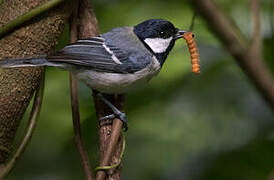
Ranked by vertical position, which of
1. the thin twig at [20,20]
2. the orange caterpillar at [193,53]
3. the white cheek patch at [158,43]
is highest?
the thin twig at [20,20]

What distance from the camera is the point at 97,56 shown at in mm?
2514

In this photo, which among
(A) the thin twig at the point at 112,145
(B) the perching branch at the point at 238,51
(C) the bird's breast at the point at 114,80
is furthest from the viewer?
(C) the bird's breast at the point at 114,80

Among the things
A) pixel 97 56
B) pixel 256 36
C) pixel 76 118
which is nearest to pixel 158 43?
pixel 97 56

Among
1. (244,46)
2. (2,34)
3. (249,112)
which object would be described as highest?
(2,34)

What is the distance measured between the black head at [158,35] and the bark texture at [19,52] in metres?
0.73

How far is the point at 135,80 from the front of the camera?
8.07ft

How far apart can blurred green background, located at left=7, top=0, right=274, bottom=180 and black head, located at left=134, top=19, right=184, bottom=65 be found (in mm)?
195

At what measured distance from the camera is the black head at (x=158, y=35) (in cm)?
261

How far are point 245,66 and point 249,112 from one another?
6.68 feet

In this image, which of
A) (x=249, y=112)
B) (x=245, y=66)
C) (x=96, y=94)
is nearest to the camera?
(x=245, y=66)

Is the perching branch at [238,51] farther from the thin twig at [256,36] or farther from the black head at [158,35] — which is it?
the black head at [158,35]

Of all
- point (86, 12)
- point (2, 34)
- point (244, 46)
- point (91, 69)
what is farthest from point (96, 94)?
point (244, 46)

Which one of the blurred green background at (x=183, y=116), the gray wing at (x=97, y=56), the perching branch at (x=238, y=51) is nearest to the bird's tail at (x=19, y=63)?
the gray wing at (x=97, y=56)

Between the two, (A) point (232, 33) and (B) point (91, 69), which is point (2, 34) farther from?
(A) point (232, 33)
